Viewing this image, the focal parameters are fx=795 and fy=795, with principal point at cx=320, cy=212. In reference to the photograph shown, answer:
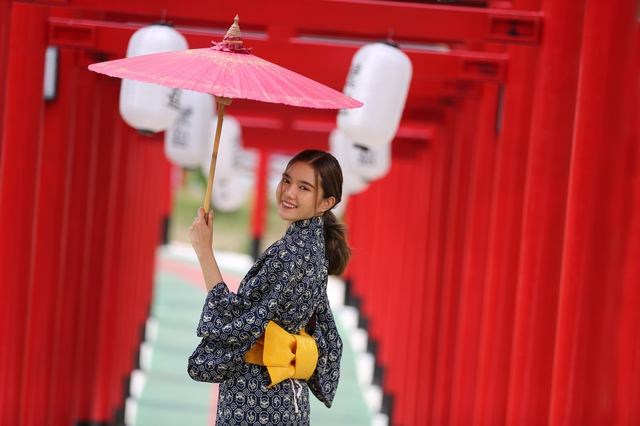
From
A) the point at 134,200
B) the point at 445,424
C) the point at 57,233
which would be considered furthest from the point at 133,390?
the point at 57,233

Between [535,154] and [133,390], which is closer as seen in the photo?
[535,154]

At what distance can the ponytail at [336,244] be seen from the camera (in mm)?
2758

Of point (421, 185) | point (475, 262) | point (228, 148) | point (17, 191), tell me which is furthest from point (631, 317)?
point (228, 148)

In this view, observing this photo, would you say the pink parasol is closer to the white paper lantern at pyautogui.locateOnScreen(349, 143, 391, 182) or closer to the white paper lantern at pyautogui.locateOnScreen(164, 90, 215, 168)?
the white paper lantern at pyautogui.locateOnScreen(164, 90, 215, 168)

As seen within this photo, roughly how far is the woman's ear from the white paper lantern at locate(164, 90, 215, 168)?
3.70m

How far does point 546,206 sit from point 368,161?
3.18 meters

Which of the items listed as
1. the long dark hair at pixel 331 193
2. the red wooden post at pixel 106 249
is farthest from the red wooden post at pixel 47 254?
the long dark hair at pixel 331 193

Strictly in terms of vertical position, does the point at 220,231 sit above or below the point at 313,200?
below

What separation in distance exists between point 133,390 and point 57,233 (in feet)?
16.6

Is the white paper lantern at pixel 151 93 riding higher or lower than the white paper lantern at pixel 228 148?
higher

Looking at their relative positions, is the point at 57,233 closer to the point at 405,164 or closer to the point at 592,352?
the point at 592,352

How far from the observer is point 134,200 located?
9977 millimetres

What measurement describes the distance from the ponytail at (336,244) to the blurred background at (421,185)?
4.66 feet

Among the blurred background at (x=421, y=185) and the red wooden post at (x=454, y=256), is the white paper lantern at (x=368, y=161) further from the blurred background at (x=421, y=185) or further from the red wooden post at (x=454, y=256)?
the red wooden post at (x=454, y=256)
